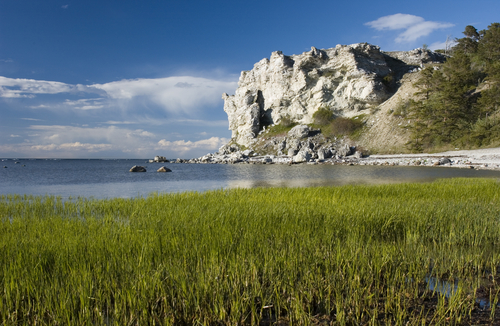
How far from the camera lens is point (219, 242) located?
4527mm

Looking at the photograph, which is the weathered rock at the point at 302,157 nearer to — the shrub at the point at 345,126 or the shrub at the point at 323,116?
the shrub at the point at 345,126

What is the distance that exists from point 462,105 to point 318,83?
116 feet

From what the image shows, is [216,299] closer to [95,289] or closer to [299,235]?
[95,289]

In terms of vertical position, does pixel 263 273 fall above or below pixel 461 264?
above

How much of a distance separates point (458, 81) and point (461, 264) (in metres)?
55.5

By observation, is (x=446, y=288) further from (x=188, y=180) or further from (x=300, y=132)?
(x=300, y=132)

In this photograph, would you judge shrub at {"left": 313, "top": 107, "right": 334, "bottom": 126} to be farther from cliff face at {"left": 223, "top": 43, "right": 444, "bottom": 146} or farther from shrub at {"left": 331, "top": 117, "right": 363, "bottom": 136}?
shrub at {"left": 331, "top": 117, "right": 363, "bottom": 136}

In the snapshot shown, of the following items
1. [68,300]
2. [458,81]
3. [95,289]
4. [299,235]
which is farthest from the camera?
[458,81]

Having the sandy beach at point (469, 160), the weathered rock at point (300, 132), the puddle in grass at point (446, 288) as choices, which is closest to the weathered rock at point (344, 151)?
the weathered rock at point (300, 132)

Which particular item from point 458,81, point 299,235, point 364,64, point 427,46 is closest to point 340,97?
point 364,64

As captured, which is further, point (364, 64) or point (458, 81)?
point (364, 64)

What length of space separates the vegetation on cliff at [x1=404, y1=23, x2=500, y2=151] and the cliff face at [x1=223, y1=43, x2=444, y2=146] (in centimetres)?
1387

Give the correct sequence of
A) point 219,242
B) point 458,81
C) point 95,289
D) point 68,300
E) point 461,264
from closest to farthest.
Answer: point 68,300, point 95,289, point 461,264, point 219,242, point 458,81

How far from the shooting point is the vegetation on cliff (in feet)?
137
